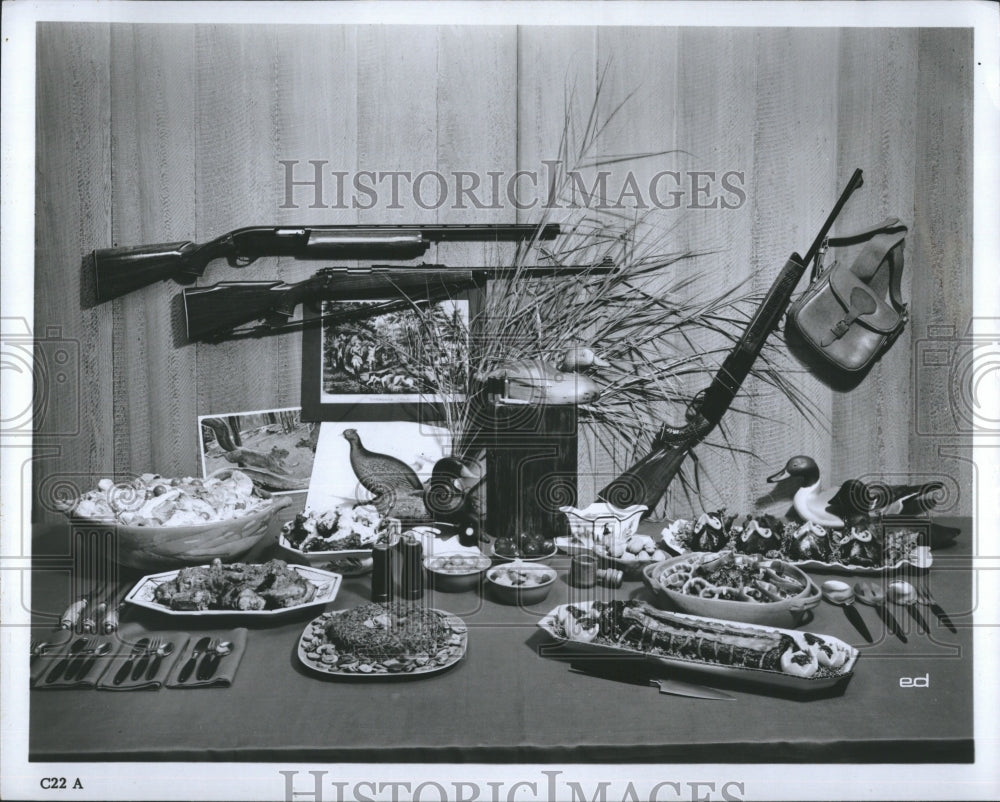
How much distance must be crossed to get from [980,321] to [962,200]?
11.3 inches

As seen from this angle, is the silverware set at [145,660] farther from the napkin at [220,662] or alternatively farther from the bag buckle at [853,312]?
the bag buckle at [853,312]

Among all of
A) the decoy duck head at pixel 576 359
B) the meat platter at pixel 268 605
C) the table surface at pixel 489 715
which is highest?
the decoy duck head at pixel 576 359

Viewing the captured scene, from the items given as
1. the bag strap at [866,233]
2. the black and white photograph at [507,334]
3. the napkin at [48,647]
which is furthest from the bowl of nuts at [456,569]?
the bag strap at [866,233]

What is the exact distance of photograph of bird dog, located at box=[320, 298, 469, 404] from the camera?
1670mm

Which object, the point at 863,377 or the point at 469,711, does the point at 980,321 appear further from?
the point at 469,711

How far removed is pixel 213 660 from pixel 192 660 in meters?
0.05

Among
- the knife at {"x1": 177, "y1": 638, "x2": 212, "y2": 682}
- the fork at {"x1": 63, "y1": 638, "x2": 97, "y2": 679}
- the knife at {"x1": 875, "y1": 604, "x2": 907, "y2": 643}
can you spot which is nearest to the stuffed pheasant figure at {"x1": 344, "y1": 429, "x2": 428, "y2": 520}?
A: the knife at {"x1": 177, "y1": 638, "x2": 212, "y2": 682}

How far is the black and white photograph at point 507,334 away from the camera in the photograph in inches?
64.1

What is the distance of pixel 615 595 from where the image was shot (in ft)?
5.35

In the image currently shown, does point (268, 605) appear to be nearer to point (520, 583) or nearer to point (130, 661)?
point (130, 661)

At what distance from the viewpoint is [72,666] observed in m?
1.61

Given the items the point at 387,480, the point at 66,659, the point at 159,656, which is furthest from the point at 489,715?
the point at 66,659

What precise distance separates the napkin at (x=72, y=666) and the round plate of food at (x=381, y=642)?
471 mm

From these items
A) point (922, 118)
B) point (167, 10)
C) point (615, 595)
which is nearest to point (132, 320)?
point (167, 10)
